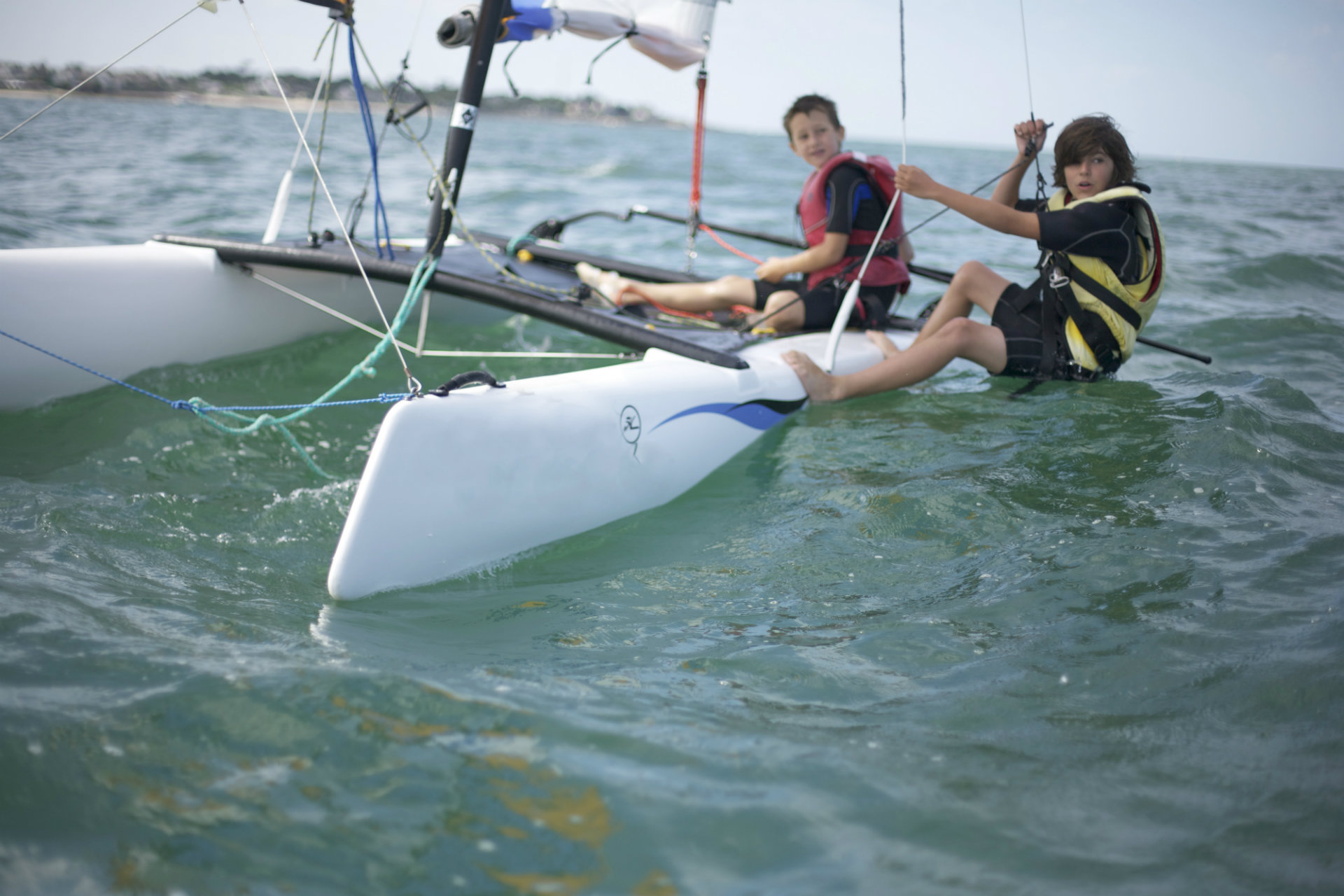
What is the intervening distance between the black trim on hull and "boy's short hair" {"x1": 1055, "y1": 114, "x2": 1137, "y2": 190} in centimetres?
131

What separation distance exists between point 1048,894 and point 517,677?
36.0 inches

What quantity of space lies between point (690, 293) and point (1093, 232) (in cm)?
153

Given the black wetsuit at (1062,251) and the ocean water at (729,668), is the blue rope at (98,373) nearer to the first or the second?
the ocean water at (729,668)

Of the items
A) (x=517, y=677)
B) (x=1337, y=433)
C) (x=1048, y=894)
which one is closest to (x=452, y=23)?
(x=517, y=677)

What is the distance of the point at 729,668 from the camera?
5.80 ft

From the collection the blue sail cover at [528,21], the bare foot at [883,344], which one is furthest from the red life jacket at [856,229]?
the blue sail cover at [528,21]

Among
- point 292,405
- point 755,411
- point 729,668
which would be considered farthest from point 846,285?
point 729,668

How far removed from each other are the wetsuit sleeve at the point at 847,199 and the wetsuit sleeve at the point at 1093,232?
704 mm

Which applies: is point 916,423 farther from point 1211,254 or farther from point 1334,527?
point 1211,254

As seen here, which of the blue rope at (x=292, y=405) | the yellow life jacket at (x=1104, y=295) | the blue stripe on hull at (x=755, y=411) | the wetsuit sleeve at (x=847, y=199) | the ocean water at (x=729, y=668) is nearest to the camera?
the ocean water at (x=729, y=668)

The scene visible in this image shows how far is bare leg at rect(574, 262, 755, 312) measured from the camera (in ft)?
12.2

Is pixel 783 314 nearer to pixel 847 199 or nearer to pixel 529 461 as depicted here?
pixel 847 199

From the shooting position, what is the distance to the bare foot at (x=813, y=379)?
10.6ft

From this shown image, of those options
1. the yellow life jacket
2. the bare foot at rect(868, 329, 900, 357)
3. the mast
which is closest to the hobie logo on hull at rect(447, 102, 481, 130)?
the mast
